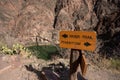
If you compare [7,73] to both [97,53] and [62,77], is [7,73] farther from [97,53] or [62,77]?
[97,53]

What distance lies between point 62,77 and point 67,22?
19641mm

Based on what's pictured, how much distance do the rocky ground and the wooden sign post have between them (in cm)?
185

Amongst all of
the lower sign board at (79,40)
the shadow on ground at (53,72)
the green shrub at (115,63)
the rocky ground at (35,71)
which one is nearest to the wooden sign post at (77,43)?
the lower sign board at (79,40)

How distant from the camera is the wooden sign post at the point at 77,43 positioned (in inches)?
191

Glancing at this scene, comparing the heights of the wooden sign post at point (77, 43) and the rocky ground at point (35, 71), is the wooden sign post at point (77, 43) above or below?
above

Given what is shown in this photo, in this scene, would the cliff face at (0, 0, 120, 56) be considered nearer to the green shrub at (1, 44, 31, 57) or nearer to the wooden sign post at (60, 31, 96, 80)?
the green shrub at (1, 44, 31, 57)

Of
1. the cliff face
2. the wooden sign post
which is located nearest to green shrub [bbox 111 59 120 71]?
the wooden sign post

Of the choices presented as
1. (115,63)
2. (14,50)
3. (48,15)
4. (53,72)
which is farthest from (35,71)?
(48,15)

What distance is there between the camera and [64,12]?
28812mm

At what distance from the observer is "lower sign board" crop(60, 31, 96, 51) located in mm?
4852

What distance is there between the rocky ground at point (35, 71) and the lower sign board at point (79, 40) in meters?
2.10

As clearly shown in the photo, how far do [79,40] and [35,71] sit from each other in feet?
9.42

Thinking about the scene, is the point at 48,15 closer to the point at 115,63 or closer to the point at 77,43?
the point at 115,63

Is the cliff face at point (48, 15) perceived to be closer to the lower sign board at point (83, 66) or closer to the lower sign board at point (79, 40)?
the lower sign board at point (79, 40)
